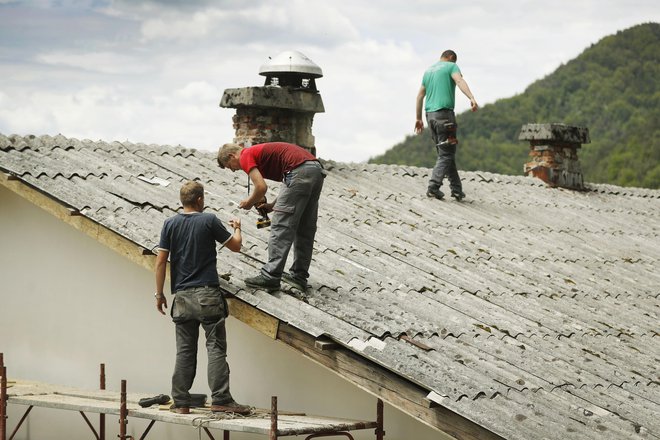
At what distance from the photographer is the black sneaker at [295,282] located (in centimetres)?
796

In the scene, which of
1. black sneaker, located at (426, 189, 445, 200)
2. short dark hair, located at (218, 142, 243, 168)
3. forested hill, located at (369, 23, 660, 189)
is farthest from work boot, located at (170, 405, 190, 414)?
forested hill, located at (369, 23, 660, 189)

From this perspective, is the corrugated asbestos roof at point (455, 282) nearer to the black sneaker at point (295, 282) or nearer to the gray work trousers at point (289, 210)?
the black sneaker at point (295, 282)

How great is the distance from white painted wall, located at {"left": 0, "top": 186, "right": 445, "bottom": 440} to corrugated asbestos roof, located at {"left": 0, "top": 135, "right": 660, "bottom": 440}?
25.8 inches

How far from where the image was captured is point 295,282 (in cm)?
800

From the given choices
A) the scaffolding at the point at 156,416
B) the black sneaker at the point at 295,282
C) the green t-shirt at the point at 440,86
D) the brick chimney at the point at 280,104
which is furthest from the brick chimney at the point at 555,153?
the black sneaker at the point at 295,282

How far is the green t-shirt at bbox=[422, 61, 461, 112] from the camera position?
13117 millimetres

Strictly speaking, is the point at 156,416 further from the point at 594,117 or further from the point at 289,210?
the point at 594,117

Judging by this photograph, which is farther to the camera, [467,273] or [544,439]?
[467,273]

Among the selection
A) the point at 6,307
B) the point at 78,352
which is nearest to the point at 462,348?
the point at 78,352

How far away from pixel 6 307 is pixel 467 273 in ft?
13.7

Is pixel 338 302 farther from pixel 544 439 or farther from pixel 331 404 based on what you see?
pixel 544 439

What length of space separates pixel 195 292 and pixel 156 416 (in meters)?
0.89

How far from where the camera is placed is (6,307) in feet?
33.8

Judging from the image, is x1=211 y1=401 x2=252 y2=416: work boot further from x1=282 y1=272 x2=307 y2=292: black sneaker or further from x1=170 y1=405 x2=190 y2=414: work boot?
x1=282 y1=272 x2=307 y2=292: black sneaker
